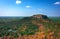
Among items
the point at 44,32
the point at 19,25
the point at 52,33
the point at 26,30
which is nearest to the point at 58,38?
the point at 52,33

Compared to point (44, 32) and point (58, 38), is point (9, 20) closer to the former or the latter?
point (44, 32)

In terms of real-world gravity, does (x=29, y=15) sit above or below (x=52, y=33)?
above

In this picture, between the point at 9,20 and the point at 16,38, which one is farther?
the point at 9,20

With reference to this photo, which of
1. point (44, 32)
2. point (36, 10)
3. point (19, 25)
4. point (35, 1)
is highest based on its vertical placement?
point (35, 1)

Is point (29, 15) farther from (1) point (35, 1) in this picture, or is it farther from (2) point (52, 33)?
(2) point (52, 33)

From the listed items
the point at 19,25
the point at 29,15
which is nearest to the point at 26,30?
the point at 19,25

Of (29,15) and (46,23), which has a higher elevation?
(29,15)

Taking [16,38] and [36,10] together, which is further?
[36,10]

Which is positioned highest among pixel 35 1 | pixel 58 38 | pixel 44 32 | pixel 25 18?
pixel 35 1
